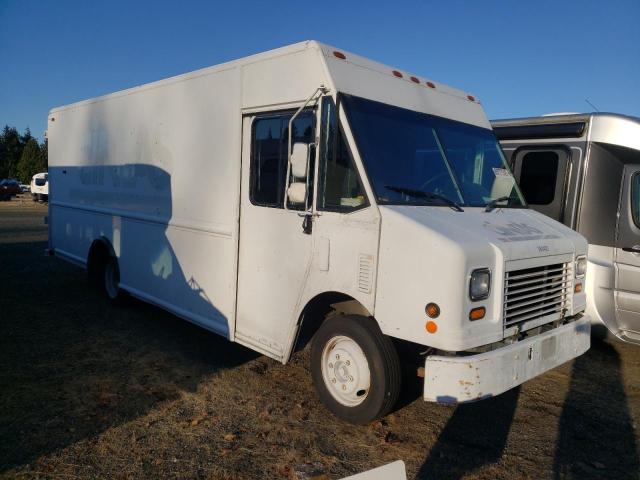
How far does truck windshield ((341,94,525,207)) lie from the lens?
4.04 meters

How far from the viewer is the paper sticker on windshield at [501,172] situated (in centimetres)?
503

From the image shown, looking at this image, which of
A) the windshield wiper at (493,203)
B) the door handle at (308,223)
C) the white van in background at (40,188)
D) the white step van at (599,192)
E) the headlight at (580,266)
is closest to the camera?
the door handle at (308,223)

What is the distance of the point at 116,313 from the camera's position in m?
7.34

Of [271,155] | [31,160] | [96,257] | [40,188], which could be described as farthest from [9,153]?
[271,155]

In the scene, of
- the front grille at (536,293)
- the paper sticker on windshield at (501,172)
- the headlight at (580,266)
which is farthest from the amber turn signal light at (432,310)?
the paper sticker on windshield at (501,172)

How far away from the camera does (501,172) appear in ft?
16.7

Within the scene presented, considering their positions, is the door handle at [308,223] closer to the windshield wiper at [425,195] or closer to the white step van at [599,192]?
the windshield wiper at [425,195]

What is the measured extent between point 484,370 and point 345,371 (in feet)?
3.81

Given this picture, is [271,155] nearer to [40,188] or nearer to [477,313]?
[477,313]

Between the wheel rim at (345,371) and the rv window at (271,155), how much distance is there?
4.41 ft

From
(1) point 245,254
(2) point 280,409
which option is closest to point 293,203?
(1) point 245,254

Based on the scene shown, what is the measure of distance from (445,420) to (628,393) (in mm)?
2258

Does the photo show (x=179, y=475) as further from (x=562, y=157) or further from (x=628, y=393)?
(x=562, y=157)

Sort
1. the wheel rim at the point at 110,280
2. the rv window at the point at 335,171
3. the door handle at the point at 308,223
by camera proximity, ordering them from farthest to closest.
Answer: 1. the wheel rim at the point at 110,280
2. the door handle at the point at 308,223
3. the rv window at the point at 335,171
